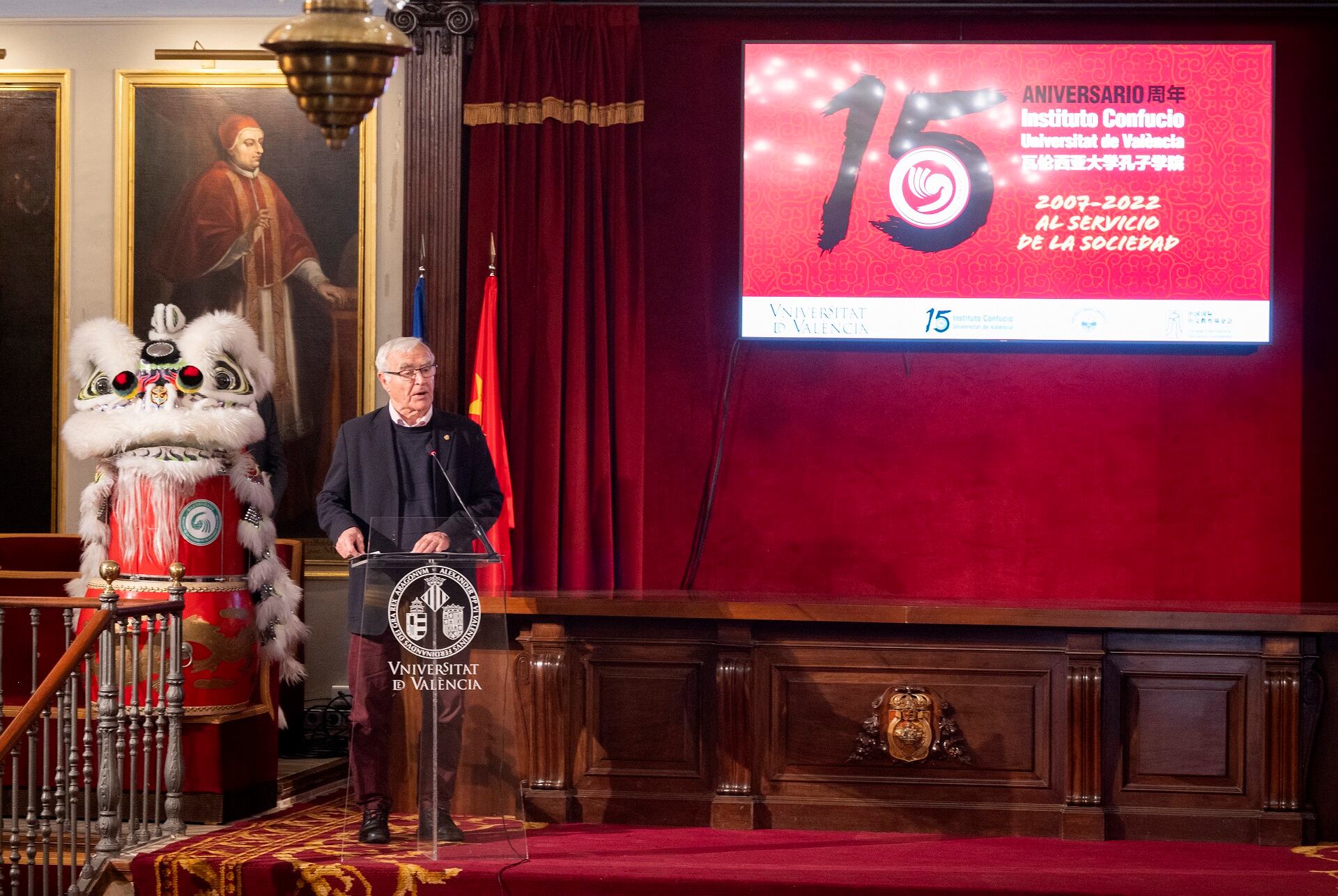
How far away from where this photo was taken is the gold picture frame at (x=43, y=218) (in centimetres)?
595

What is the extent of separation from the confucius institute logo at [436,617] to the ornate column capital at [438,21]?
2.51 metres

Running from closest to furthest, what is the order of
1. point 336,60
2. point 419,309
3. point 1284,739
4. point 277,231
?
1. point 336,60
2. point 1284,739
3. point 419,309
4. point 277,231

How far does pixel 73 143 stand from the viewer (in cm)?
595

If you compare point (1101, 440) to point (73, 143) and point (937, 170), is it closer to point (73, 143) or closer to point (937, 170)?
point (937, 170)

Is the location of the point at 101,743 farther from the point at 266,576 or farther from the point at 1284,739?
Result: the point at 1284,739

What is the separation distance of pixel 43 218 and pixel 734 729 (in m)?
3.86

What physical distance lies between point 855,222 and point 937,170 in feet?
1.26

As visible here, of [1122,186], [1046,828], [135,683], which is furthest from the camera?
[1122,186]

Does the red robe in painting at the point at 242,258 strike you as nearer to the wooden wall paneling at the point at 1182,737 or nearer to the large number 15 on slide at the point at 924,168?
the large number 15 on slide at the point at 924,168

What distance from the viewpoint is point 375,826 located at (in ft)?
13.0

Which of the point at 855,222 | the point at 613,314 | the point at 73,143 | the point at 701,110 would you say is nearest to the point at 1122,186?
the point at 855,222

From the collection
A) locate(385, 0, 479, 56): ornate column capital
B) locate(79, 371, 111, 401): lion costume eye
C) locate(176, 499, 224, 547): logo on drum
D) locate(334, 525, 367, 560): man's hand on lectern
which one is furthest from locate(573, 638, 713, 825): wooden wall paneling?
locate(385, 0, 479, 56): ornate column capital

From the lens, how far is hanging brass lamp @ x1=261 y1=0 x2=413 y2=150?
6.93 feet

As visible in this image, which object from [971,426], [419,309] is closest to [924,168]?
[971,426]
